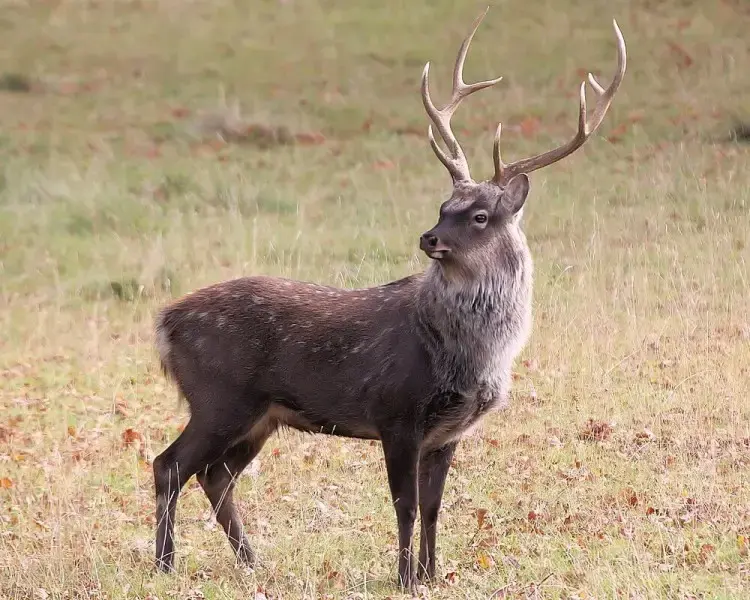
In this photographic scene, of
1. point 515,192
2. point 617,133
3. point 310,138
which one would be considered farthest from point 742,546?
point 310,138

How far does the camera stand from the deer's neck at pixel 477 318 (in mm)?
6301

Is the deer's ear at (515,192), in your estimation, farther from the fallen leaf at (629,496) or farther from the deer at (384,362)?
the fallen leaf at (629,496)

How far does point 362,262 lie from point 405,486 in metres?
6.69

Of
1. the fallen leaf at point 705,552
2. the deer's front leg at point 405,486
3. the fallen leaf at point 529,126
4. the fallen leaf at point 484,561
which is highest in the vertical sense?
the deer's front leg at point 405,486

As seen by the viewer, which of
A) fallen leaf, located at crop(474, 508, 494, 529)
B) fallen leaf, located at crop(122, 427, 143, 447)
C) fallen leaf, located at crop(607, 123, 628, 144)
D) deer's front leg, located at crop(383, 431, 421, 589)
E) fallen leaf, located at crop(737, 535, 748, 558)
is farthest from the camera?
fallen leaf, located at crop(607, 123, 628, 144)

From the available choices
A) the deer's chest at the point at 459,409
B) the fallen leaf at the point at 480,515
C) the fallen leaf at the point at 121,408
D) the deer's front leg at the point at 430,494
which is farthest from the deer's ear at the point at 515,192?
the fallen leaf at the point at 121,408

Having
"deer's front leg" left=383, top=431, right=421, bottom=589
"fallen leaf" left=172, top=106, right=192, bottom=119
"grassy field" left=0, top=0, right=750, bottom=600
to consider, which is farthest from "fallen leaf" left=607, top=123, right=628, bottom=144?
"deer's front leg" left=383, top=431, right=421, bottom=589

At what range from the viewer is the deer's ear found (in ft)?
21.3

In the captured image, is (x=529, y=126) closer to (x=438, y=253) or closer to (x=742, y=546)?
(x=438, y=253)

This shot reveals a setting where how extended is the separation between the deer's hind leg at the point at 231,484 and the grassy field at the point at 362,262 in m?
0.14

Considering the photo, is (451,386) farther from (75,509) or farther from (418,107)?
(418,107)

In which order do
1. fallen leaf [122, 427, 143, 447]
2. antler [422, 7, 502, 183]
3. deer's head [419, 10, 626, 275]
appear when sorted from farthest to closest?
fallen leaf [122, 427, 143, 447]
antler [422, 7, 502, 183]
deer's head [419, 10, 626, 275]

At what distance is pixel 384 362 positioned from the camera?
636cm

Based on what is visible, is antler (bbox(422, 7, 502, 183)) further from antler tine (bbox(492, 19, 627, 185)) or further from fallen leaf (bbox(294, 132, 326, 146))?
fallen leaf (bbox(294, 132, 326, 146))
